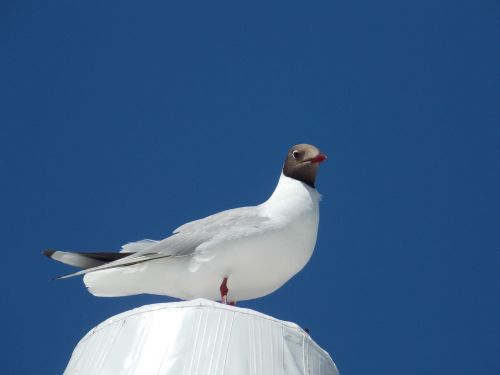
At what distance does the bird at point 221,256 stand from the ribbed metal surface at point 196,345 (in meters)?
1.36

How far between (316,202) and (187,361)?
2296mm

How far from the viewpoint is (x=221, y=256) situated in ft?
17.9

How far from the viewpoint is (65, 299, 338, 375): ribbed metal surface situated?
3.78 metres

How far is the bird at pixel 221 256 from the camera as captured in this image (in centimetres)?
543

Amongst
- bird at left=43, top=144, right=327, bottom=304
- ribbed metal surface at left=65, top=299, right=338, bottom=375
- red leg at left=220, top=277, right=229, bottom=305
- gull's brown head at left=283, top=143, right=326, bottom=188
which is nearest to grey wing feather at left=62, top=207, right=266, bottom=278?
bird at left=43, top=144, right=327, bottom=304

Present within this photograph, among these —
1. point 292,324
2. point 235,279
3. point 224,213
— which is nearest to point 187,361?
point 292,324

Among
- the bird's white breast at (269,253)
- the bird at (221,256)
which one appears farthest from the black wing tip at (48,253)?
the bird's white breast at (269,253)

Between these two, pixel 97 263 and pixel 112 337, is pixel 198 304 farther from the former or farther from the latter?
pixel 97 263

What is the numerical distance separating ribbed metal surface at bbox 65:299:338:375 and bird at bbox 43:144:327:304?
1364 millimetres

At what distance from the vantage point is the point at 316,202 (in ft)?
19.3

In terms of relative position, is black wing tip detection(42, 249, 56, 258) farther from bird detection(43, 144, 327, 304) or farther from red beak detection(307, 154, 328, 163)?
red beak detection(307, 154, 328, 163)

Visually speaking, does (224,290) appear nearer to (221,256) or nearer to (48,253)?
(221,256)

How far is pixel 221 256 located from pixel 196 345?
5.33ft

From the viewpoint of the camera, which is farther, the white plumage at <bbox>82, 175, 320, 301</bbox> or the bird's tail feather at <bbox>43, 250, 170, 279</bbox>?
the bird's tail feather at <bbox>43, 250, 170, 279</bbox>
